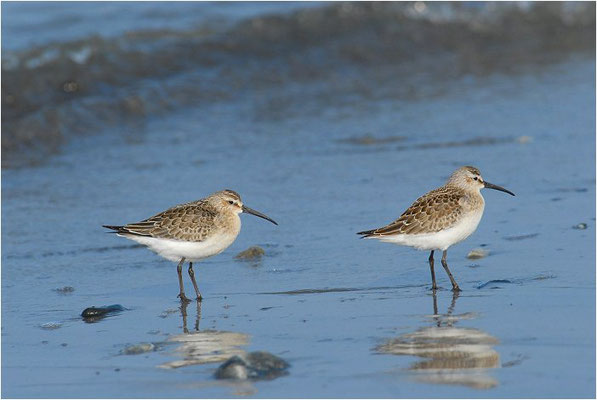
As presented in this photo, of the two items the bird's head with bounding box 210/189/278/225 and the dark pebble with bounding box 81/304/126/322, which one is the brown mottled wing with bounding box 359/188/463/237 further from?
the dark pebble with bounding box 81/304/126/322

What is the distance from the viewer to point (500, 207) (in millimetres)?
10188

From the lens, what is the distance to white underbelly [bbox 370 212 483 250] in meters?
8.03

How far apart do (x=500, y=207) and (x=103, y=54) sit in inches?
328

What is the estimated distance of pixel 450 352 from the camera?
20.0 feet

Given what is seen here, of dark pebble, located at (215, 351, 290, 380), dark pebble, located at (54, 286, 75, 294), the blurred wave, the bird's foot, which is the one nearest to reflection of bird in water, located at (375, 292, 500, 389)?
dark pebble, located at (215, 351, 290, 380)

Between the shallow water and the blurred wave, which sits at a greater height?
the blurred wave

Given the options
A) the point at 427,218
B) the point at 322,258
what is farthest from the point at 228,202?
the point at 427,218

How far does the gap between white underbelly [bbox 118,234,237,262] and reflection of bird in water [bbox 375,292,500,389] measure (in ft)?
6.88

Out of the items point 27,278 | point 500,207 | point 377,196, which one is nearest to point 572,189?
point 500,207

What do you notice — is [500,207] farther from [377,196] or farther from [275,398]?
[275,398]

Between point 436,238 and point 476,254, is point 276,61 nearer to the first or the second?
point 476,254

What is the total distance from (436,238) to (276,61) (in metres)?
9.77

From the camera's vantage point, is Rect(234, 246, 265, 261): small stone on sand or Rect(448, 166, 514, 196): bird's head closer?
Rect(448, 166, 514, 196): bird's head

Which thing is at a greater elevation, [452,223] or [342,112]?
[342,112]
